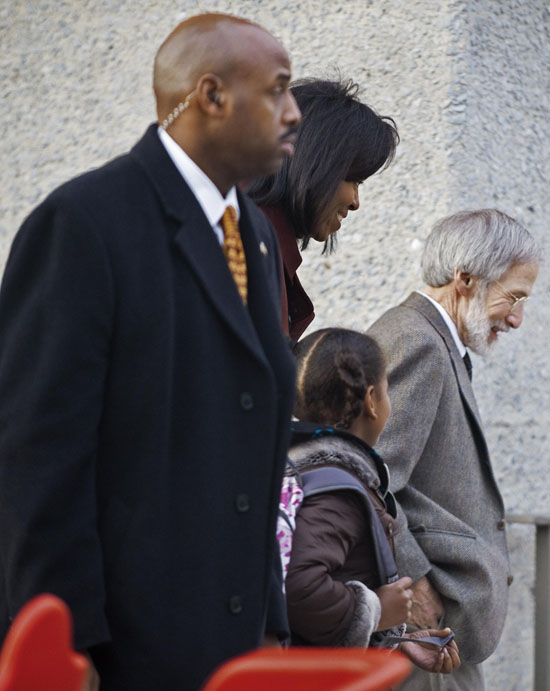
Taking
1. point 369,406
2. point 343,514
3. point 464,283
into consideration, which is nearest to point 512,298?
point 464,283

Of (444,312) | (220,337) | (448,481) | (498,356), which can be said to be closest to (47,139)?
(498,356)

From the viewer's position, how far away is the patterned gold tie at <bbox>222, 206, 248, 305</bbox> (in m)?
1.52

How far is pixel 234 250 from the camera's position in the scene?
1539 mm

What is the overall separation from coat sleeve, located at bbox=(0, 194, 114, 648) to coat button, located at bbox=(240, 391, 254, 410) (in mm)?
187

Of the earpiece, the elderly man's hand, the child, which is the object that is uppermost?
the earpiece

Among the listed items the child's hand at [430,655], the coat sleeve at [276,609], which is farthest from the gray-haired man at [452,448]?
the coat sleeve at [276,609]

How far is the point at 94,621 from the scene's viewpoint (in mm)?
1316

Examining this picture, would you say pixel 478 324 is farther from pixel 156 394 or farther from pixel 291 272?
pixel 156 394

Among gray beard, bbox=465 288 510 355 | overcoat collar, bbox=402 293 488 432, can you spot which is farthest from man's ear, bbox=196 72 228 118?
gray beard, bbox=465 288 510 355

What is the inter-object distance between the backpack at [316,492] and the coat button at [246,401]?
668 millimetres

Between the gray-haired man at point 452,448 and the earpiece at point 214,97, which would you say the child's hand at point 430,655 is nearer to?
the gray-haired man at point 452,448

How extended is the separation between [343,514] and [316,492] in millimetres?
68

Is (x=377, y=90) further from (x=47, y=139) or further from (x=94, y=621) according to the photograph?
(x=94, y=621)

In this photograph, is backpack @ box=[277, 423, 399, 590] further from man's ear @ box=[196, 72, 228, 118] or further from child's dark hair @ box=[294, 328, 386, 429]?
man's ear @ box=[196, 72, 228, 118]
